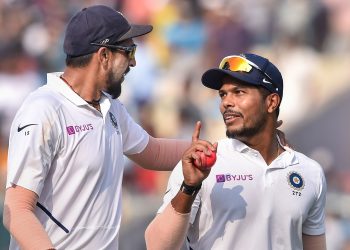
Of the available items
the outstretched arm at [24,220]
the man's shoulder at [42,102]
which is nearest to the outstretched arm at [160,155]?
the man's shoulder at [42,102]

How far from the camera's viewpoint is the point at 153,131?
12.5 metres

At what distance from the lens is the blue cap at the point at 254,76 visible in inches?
191

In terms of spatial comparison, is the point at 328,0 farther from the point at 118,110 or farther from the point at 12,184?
the point at 12,184

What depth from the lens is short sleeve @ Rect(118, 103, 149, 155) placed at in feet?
18.6

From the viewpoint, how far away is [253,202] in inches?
188

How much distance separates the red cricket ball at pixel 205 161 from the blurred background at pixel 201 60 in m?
7.19

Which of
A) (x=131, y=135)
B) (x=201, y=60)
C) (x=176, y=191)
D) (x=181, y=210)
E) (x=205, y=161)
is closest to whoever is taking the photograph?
(x=205, y=161)

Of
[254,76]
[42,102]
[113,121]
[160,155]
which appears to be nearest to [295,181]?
[254,76]

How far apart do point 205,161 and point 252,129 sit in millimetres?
578

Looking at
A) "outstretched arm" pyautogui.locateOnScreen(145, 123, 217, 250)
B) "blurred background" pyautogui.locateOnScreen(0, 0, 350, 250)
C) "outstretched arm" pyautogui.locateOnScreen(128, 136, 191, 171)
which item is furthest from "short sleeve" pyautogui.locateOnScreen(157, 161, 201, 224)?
"blurred background" pyautogui.locateOnScreen(0, 0, 350, 250)

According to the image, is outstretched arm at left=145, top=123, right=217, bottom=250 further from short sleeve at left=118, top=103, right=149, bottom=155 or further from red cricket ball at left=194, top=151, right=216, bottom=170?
short sleeve at left=118, top=103, right=149, bottom=155

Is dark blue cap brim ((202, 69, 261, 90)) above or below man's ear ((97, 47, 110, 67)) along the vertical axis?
above

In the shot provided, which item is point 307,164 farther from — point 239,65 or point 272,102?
point 239,65

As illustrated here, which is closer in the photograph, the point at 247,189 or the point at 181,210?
the point at 181,210
